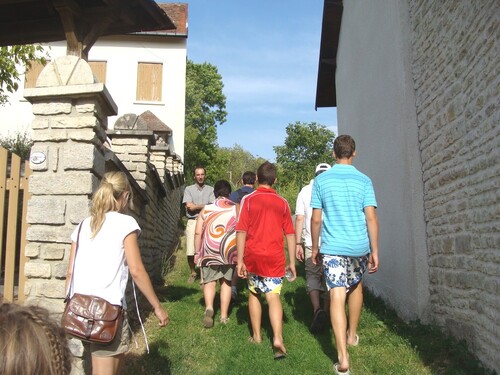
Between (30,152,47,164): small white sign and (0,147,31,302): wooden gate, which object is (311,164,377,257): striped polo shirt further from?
(0,147,31,302): wooden gate

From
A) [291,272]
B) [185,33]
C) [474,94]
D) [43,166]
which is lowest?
[291,272]

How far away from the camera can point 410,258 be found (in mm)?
5703

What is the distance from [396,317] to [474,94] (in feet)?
10.1

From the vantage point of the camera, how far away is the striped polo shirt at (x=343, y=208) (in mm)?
4129

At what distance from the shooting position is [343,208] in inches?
165

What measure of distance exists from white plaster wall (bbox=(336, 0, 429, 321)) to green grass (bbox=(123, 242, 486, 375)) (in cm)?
56

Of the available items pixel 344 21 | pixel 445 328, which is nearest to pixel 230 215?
pixel 445 328

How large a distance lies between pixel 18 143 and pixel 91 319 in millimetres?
16926

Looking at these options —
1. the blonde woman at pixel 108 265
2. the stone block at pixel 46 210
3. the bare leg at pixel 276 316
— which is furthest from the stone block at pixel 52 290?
the bare leg at pixel 276 316

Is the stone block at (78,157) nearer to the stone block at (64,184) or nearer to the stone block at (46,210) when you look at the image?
the stone block at (64,184)

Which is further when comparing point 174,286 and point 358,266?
point 174,286

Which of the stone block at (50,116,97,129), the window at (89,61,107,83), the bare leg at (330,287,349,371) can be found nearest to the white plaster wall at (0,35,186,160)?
the window at (89,61,107,83)

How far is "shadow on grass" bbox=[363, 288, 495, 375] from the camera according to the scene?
156 inches

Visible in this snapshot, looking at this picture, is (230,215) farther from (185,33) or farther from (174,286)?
(185,33)
